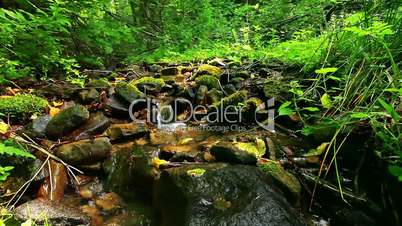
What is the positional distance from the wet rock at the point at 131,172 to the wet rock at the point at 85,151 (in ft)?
0.41

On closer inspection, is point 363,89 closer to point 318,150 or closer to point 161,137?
point 318,150

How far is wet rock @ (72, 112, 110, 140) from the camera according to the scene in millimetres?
3520

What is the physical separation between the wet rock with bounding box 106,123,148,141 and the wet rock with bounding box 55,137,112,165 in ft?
0.90

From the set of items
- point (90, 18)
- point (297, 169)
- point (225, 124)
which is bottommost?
point (297, 169)

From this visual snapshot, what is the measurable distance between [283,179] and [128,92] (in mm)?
2580

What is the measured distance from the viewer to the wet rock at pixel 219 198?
82.3 inches

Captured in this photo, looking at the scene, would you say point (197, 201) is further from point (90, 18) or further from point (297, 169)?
point (90, 18)

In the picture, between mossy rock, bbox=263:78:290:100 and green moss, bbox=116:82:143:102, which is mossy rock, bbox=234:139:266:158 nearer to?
mossy rock, bbox=263:78:290:100

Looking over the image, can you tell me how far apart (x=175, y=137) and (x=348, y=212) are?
6.56 feet

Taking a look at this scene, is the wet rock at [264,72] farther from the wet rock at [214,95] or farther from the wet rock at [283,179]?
the wet rock at [283,179]

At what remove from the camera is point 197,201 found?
224 cm

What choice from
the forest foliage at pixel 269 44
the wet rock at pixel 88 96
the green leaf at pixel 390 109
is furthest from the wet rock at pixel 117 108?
the green leaf at pixel 390 109

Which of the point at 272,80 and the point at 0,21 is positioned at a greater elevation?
the point at 0,21

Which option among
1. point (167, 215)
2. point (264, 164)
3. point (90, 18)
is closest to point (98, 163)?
point (167, 215)
